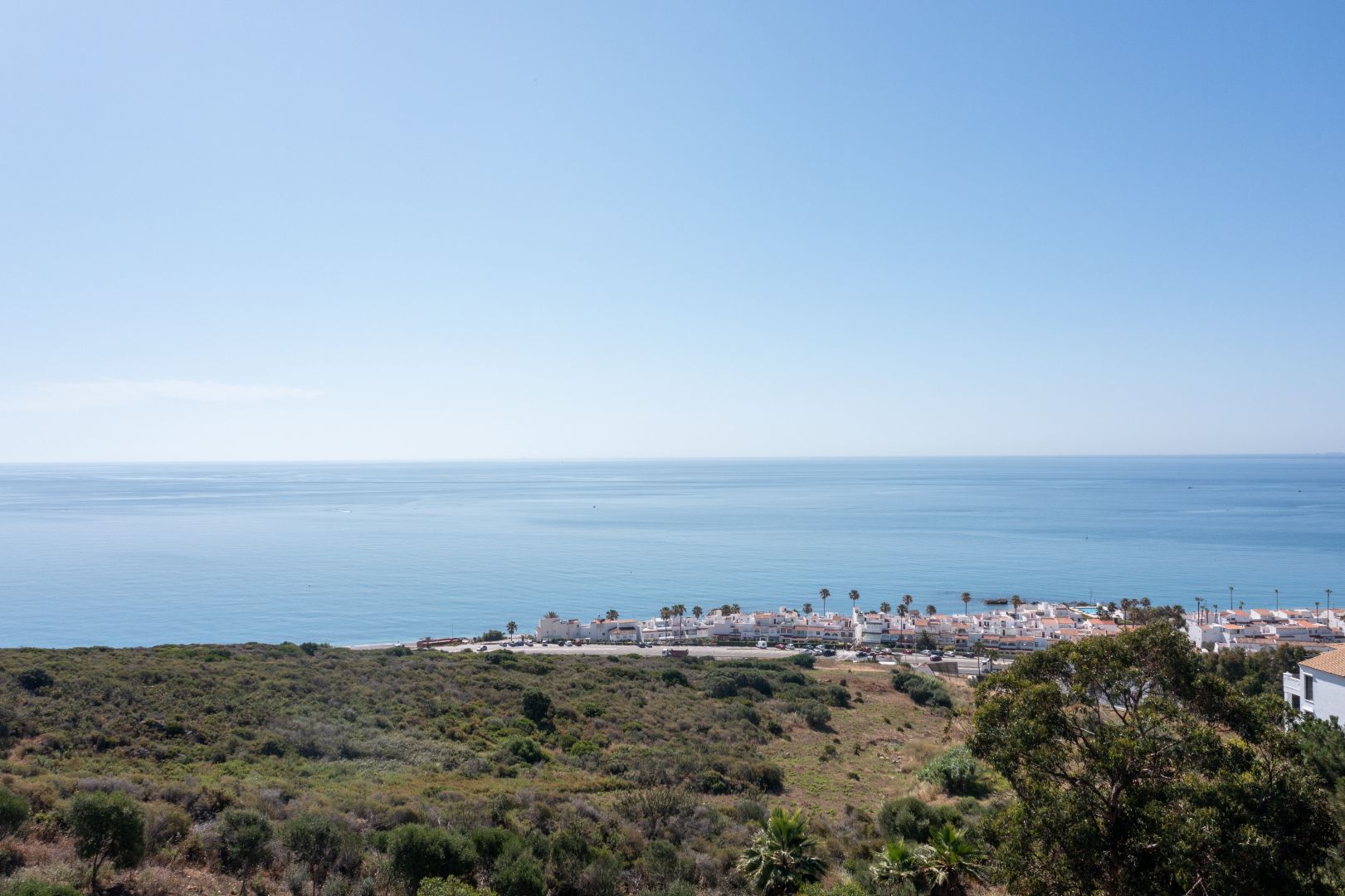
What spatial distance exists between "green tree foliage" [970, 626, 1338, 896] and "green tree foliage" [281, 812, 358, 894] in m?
9.19

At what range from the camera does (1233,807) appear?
6945 mm

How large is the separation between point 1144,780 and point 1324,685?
1628 centimetres

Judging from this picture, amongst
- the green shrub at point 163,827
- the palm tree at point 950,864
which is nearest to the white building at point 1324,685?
the palm tree at point 950,864

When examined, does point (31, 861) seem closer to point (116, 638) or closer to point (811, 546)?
point (116, 638)

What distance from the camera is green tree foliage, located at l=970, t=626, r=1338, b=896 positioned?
7.01 metres

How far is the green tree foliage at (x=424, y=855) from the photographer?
389 inches

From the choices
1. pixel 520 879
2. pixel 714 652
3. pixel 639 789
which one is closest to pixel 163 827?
pixel 520 879

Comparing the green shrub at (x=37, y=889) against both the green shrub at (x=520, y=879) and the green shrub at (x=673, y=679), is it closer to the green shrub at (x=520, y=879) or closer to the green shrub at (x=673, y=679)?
the green shrub at (x=520, y=879)

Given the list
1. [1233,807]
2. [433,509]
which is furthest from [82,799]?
[433,509]

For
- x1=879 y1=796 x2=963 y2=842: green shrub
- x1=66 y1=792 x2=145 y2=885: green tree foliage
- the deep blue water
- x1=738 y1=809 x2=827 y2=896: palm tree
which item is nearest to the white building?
x1=879 y1=796 x2=963 y2=842: green shrub

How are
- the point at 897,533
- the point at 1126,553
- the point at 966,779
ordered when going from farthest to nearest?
the point at 897,533 < the point at 1126,553 < the point at 966,779

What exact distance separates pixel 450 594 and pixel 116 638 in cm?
3034

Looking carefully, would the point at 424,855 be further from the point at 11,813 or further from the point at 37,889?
the point at 11,813

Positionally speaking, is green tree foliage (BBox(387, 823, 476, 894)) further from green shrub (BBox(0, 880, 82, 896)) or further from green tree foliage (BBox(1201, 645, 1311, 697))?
green tree foliage (BBox(1201, 645, 1311, 697))
